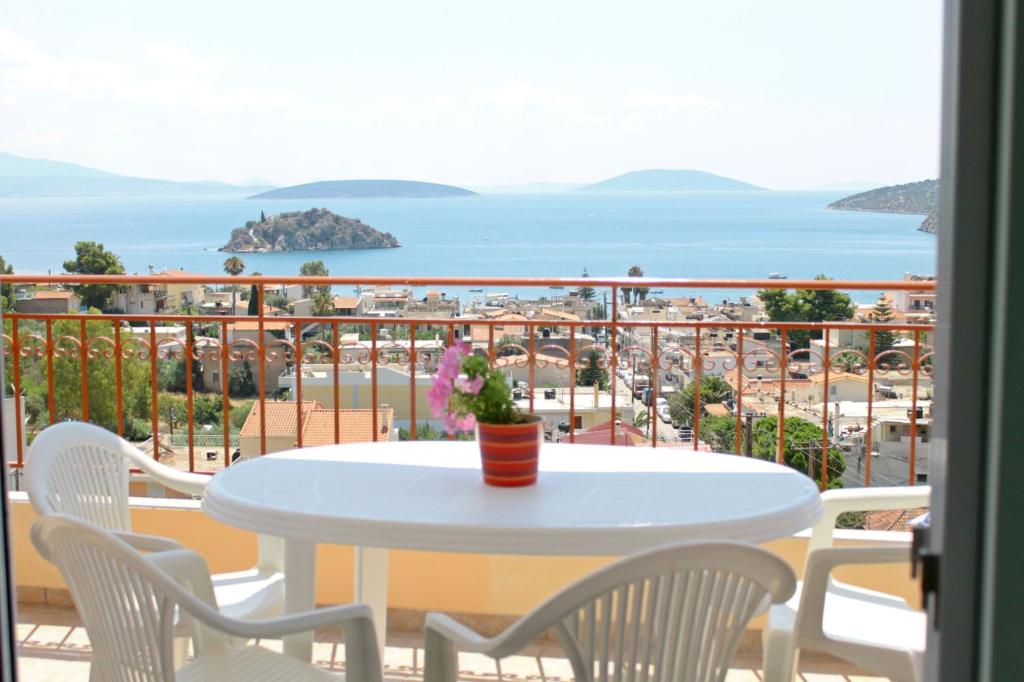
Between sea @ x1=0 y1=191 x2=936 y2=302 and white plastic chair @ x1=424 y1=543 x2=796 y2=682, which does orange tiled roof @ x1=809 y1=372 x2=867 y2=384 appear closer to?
white plastic chair @ x1=424 y1=543 x2=796 y2=682

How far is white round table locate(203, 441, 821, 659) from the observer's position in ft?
7.07

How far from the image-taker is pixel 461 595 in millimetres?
3621

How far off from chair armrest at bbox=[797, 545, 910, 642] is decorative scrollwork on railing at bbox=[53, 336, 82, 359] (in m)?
2.76

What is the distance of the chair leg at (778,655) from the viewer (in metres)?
2.42

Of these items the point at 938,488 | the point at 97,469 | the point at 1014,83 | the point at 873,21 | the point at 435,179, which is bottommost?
the point at 97,469

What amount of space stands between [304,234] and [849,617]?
50.5 ft

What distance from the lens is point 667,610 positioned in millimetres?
1800

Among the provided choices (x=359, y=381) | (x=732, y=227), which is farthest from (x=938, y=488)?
(x=732, y=227)

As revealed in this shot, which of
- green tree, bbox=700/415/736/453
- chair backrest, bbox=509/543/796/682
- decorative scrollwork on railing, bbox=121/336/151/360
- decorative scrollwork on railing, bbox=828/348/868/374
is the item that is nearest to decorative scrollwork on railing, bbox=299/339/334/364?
decorative scrollwork on railing, bbox=121/336/151/360

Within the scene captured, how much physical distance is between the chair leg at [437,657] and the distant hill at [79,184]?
19.7 metres

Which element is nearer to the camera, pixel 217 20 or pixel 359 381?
pixel 359 381

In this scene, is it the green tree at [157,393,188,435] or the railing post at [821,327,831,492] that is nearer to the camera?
the railing post at [821,327,831,492]

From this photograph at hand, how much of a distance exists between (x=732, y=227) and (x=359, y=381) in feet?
114

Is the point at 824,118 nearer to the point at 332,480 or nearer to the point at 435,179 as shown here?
the point at 435,179
